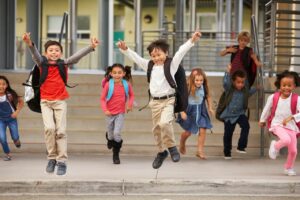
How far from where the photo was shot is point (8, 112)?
37.1 feet

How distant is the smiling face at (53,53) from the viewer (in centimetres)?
887

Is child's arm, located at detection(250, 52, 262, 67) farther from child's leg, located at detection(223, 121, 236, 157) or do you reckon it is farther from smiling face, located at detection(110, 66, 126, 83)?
smiling face, located at detection(110, 66, 126, 83)

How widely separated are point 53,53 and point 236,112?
3933 millimetres

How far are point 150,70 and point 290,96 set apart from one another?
223 cm

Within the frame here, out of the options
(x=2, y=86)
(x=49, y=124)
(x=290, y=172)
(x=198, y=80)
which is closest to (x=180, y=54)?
(x=49, y=124)

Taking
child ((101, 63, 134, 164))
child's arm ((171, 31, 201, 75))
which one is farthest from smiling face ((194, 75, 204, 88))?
child's arm ((171, 31, 201, 75))

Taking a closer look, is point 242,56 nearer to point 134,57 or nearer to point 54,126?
point 134,57

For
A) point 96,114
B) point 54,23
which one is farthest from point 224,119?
point 54,23

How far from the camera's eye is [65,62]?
29.4 ft

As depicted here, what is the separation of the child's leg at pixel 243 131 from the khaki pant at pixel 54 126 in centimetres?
366

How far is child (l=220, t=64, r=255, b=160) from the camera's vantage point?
11.6 m

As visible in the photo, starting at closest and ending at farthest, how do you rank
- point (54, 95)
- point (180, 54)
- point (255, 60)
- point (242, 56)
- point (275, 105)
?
point (180, 54) < point (54, 95) < point (275, 105) < point (255, 60) < point (242, 56)

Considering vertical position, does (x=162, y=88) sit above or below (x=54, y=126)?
above

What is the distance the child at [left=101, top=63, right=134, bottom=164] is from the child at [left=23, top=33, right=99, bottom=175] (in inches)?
69.3
